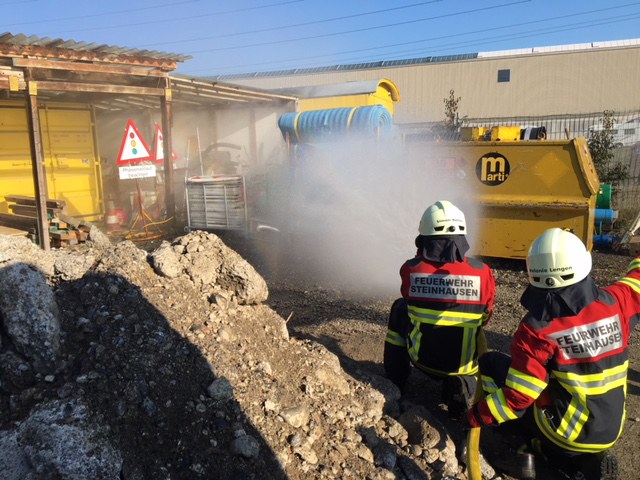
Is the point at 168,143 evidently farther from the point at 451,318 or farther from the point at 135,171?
the point at 451,318

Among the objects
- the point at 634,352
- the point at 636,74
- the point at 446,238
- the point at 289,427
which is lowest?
the point at 634,352

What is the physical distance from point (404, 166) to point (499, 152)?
1538 millimetres

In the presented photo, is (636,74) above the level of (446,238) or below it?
above

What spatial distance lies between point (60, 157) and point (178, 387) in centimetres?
1077

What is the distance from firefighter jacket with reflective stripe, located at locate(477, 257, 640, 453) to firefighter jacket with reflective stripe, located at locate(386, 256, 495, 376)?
79cm

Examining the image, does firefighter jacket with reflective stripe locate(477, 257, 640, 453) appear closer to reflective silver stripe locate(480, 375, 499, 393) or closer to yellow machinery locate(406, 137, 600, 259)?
reflective silver stripe locate(480, 375, 499, 393)

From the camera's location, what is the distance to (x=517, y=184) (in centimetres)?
739

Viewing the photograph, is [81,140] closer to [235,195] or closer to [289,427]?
[235,195]

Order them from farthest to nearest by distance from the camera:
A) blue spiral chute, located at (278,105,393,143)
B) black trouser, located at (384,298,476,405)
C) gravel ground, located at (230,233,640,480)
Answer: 1. blue spiral chute, located at (278,105,393,143)
2. black trouser, located at (384,298,476,405)
3. gravel ground, located at (230,233,640,480)

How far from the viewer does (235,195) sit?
985 cm

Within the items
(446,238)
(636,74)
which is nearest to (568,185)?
(446,238)

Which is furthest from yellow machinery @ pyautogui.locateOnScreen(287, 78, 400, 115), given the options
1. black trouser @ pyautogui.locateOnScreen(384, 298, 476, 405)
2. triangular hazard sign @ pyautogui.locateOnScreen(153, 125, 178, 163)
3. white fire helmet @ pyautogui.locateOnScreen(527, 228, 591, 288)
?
white fire helmet @ pyautogui.locateOnScreen(527, 228, 591, 288)

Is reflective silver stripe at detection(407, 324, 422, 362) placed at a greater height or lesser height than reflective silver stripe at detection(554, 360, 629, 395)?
lesser

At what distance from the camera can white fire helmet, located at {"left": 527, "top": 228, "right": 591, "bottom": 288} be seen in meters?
2.56
